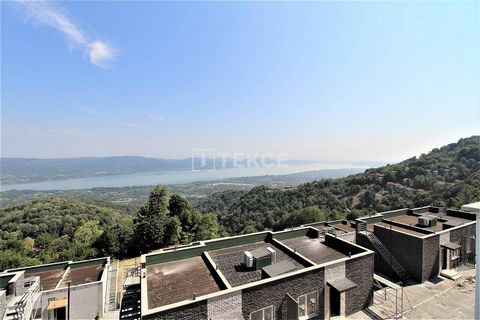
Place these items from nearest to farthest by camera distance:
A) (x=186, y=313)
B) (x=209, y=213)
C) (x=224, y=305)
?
(x=186, y=313) < (x=224, y=305) < (x=209, y=213)

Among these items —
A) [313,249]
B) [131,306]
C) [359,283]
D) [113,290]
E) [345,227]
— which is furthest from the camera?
[345,227]

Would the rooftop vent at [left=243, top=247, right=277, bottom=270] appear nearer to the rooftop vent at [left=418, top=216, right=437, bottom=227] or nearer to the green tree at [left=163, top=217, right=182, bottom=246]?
the rooftop vent at [left=418, top=216, right=437, bottom=227]

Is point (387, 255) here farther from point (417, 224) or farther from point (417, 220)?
point (417, 220)

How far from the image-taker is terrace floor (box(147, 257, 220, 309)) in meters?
9.36

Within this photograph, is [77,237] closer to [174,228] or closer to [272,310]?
[174,228]

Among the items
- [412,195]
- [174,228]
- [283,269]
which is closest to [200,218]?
[174,228]

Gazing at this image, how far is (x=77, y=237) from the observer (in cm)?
4075

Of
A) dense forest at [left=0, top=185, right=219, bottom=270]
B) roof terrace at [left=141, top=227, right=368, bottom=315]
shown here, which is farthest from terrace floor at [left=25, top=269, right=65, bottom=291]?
dense forest at [left=0, top=185, right=219, bottom=270]

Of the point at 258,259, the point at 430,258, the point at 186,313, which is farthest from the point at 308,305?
the point at 430,258

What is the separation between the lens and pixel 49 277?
17.0 m

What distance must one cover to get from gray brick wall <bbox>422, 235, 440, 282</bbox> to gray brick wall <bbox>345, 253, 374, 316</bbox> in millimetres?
6123

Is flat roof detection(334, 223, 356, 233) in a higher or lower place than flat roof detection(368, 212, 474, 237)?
lower

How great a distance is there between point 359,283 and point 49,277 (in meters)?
21.3

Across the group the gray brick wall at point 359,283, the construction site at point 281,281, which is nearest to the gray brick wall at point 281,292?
the construction site at point 281,281
